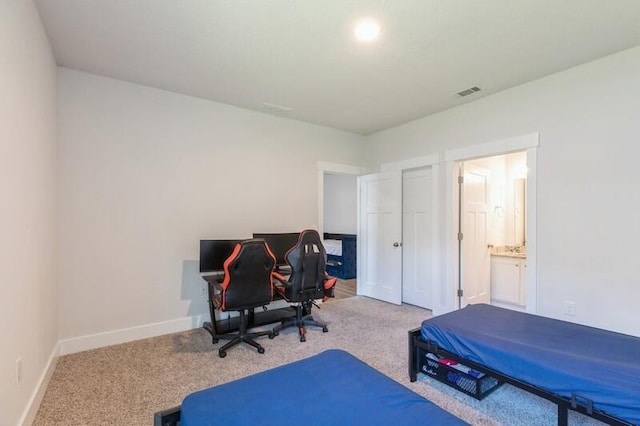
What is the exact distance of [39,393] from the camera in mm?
2221

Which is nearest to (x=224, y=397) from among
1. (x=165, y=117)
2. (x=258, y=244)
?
(x=258, y=244)

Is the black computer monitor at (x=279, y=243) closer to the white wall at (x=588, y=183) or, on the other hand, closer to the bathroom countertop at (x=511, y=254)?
the white wall at (x=588, y=183)

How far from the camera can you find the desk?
3457mm

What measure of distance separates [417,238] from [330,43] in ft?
10.1

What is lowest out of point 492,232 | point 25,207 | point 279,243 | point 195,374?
point 195,374

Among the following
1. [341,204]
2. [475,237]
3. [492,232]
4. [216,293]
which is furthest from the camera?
[341,204]

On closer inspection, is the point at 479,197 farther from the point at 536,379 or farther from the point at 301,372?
the point at 301,372

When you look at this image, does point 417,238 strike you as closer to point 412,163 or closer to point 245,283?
point 412,163

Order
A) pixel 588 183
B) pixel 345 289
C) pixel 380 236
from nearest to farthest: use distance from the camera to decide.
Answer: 1. pixel 588 183
2. pixel 380 236
3. pixel 345 289

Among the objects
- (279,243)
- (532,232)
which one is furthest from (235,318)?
(532,232)

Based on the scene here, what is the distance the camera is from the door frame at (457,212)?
3.35m

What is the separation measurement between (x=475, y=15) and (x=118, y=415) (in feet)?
12.4

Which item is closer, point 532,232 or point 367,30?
point 367,30

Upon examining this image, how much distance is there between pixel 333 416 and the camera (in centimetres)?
137
